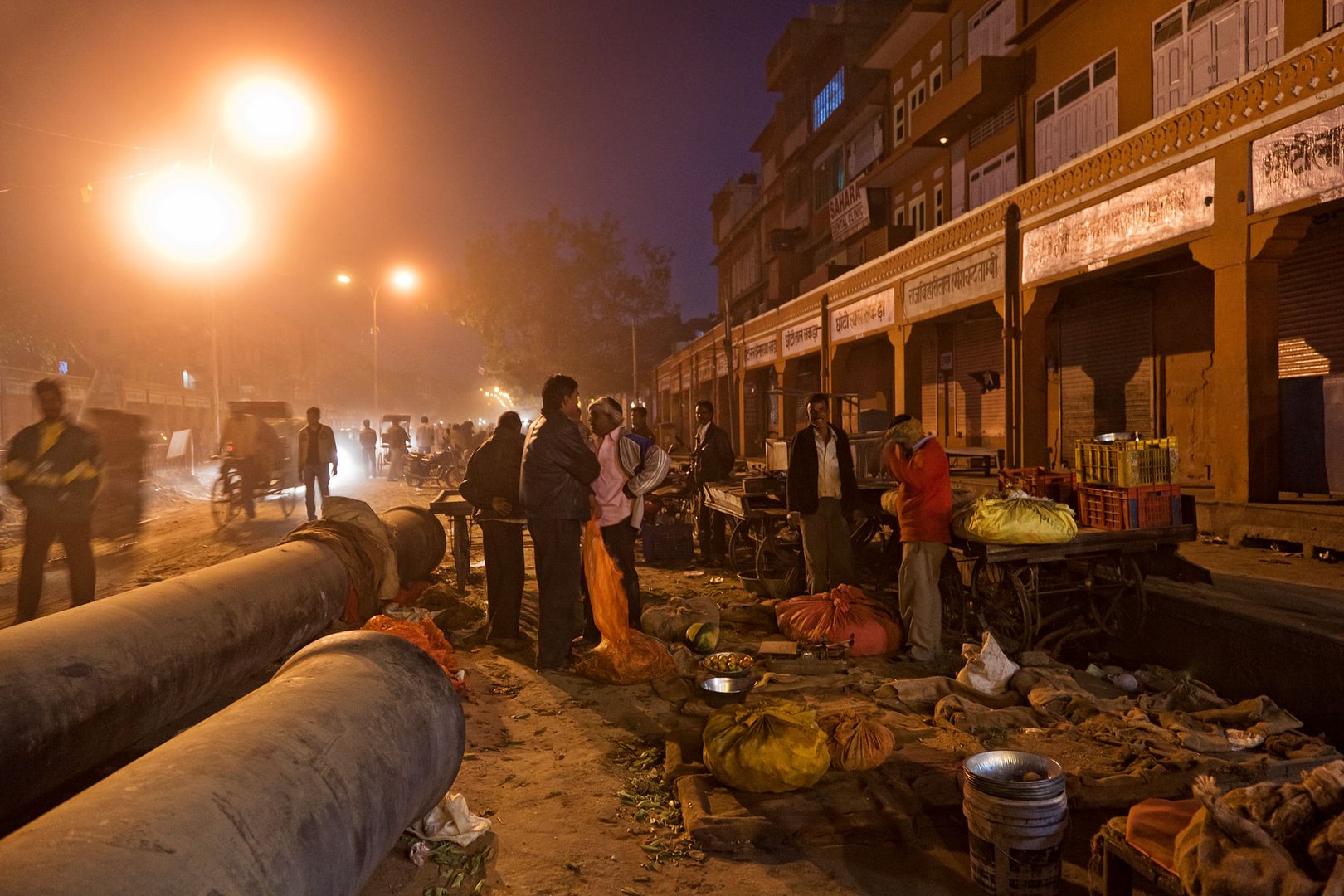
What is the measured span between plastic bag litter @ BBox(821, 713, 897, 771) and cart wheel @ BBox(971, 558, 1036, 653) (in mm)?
2649

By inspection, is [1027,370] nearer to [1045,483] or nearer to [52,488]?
[1045,483]

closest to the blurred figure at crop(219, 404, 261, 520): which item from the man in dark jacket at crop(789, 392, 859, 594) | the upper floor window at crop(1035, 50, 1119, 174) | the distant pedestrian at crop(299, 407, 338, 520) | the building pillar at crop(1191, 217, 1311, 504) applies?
the distant pedestrian at crop(299, 407, 338, 520)

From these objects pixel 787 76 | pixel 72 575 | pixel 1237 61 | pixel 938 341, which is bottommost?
pixel 72 575

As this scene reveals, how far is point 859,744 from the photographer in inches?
165

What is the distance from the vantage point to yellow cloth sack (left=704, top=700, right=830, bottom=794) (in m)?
3.89

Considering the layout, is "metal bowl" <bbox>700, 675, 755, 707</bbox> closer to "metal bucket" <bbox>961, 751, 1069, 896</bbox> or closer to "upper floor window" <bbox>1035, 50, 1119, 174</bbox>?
"metal bucket" <bbox>961, 751, 1069, 896</bbox>

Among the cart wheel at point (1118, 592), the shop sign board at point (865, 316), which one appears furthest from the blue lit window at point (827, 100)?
the cart wheel at point (1118, 592)

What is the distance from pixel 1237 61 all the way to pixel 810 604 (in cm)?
1140

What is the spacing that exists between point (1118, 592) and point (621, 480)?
446 cm

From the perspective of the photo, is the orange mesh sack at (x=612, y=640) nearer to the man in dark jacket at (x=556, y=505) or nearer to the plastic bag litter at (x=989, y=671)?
the man in dark jacket at (x=556, y=505)

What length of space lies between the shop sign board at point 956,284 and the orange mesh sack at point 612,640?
11.1m

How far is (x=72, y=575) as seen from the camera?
22.5 ft

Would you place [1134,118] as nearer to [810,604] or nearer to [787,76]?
[810,604]

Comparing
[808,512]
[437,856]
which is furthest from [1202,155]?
[437,856]
